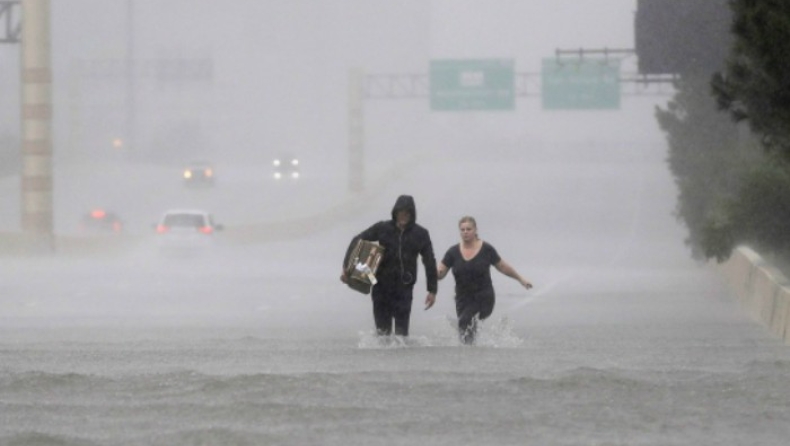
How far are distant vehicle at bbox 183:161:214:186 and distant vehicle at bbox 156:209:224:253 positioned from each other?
41550mm

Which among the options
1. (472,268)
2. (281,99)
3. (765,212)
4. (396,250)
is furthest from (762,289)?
(281,99)

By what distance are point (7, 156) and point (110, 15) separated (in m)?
18.1

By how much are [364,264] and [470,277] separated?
133cm

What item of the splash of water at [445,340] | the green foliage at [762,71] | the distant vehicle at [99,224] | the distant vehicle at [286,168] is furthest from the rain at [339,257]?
the green foliage at [762,71]

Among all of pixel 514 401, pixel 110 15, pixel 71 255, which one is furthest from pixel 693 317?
Answer: pixel 110 15

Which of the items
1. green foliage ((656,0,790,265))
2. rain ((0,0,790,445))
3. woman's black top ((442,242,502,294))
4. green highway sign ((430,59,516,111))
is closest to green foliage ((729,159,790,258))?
green foliage ((656,0,790,265))

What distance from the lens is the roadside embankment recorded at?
21.3 m

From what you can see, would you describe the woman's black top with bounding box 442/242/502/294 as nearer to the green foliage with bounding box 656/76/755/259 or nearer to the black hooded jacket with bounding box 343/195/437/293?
the black hooded jacket with bounding box 343/195/437/293

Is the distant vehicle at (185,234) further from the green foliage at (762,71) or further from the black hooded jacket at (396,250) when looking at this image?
the black hooded jacket at (396,250)

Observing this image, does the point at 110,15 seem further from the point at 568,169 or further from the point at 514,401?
the point at 514,401

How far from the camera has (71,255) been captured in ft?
175

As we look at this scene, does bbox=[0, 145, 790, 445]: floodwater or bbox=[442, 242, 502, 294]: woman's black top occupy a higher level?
bbox=[442, 242, 502, 294]: woman's black top

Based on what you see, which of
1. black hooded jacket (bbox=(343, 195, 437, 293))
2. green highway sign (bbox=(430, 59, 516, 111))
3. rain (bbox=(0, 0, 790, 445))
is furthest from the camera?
green highway sign (bbox=(430, 59, 516, 111))

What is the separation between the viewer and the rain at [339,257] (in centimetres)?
1120
